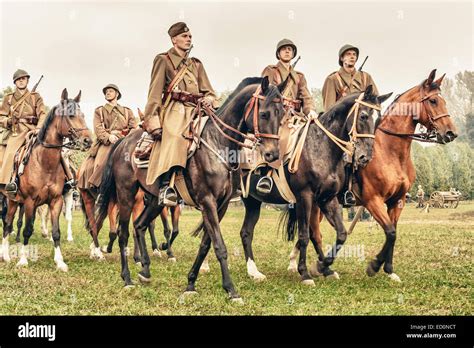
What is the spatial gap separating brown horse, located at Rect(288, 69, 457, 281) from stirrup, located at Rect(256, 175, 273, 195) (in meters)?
1.72

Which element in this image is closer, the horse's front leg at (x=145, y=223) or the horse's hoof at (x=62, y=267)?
the horse's front leg at (x=145, y=223)

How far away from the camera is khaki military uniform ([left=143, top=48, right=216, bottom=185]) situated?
31.2 ft

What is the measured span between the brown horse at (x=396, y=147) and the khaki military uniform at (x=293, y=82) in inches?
59.8

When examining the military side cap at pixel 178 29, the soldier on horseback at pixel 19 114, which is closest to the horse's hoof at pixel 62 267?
the soldier on horseback at pixel 19 114

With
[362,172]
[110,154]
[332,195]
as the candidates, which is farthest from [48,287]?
[362,172]

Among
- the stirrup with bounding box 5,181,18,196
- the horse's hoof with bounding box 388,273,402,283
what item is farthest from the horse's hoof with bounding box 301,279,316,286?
the stirrup with bounding box 5,181,18,196

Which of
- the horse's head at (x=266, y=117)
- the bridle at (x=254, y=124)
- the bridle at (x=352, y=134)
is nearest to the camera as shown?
the horse's head at (x=266, y=117)

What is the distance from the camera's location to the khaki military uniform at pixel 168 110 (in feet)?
31.2

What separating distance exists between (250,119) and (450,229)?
15465mm

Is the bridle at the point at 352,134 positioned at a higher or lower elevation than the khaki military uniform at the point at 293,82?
lower

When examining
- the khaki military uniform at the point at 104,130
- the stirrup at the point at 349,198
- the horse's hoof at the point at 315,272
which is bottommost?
the horse's hoof at the point at 315,272

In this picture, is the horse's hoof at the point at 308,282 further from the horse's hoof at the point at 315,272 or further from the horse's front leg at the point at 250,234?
the horse's hoof at the point at 315,272

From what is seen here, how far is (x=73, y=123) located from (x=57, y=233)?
7.72 feet

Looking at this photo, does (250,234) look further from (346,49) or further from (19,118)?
(19,118)
